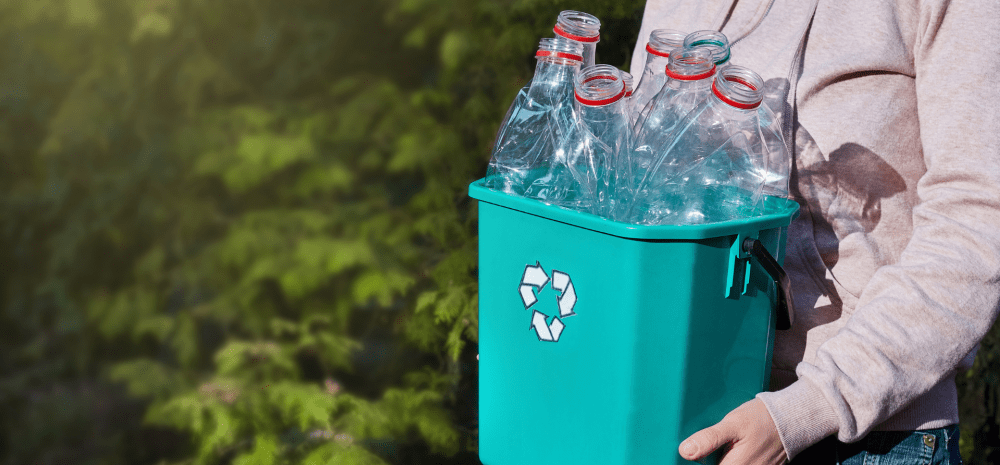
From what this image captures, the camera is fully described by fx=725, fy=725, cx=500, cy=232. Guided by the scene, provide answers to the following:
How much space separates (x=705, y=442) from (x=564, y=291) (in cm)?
29

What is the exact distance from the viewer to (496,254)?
1.18 metres

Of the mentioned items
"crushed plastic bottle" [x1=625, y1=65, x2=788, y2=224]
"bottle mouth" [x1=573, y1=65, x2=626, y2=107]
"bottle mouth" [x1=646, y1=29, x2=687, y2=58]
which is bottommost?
"crushed plastic bottle" [x1=625, y1=65, x2=788, y2=224]

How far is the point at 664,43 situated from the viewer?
3.73 feet

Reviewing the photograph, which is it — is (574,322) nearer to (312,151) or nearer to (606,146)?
(606,146)

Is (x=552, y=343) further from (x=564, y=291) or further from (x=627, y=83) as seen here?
(x=627, y=83)

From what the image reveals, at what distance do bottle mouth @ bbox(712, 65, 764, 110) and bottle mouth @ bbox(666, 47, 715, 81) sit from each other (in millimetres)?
22

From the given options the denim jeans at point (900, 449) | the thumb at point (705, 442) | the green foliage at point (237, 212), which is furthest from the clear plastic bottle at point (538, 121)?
the green foliage at point (237, 212)

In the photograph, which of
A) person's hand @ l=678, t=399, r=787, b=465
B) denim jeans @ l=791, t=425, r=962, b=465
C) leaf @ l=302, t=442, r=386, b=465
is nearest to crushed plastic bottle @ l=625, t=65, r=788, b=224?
person's hand @ l=678, t=399, r=787, b=465

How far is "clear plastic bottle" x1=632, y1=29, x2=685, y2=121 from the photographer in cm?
114

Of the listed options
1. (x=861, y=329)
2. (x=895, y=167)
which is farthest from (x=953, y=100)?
(x=861, y=329)

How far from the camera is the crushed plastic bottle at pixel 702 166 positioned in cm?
100

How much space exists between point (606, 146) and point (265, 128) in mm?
1269

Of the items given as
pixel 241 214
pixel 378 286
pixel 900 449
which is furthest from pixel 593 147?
pixel 241 214

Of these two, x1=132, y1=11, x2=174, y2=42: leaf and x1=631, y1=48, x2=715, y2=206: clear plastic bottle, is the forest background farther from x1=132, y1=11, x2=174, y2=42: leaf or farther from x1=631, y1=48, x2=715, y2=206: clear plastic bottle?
x1=631, y1=48, x2=715, y2=206: clear plastic bottle
